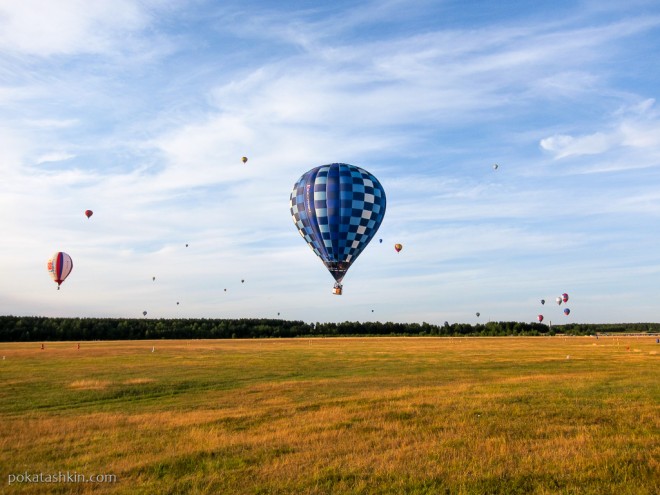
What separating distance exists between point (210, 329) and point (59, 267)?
221ft

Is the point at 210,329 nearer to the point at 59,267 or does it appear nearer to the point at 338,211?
the point at 59,267

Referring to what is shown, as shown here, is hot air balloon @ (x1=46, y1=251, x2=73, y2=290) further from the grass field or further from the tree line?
the grass field

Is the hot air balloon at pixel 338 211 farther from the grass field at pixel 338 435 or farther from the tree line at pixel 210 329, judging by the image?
the tree line at pixel 210 329

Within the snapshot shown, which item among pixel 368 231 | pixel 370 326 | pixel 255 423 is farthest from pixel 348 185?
pixel 370 326

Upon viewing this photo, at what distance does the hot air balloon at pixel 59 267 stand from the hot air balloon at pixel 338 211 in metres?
41.4

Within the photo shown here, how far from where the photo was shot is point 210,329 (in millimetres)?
145500

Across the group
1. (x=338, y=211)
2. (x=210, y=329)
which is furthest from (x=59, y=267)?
(x=210, y=329)

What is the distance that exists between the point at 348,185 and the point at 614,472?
138ft

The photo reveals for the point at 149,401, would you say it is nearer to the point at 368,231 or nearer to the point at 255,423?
the point at 255,423

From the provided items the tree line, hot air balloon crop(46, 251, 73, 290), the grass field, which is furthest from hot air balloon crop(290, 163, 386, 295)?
the tree line

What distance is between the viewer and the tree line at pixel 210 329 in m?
121

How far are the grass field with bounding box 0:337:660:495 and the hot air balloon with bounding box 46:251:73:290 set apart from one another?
5111 cm

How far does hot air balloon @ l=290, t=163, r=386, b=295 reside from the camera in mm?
53312

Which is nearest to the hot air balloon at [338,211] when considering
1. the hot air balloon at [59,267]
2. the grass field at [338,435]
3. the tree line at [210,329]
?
the grass field at [338,435]
